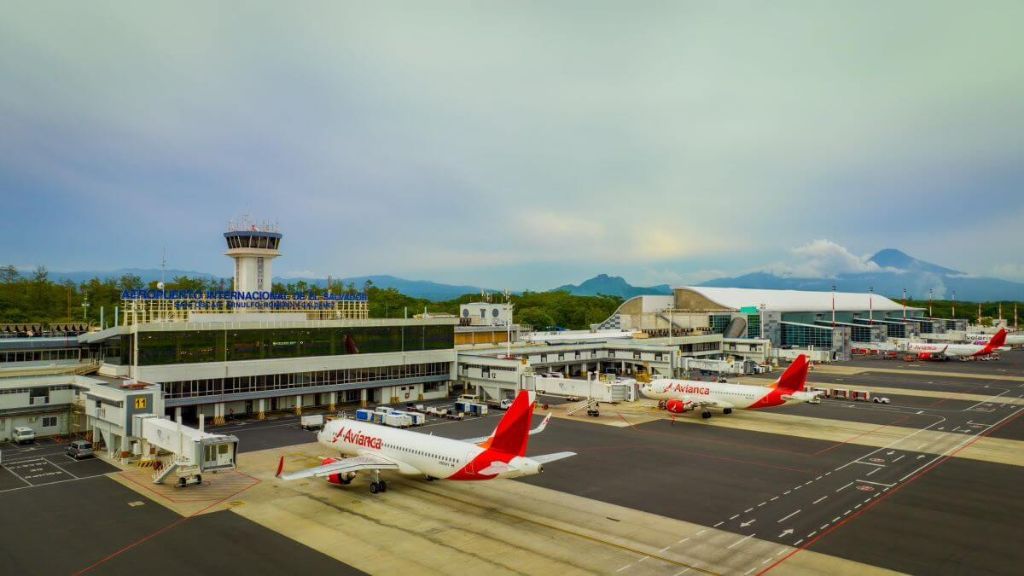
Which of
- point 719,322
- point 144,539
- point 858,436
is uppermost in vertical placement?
point 719,322

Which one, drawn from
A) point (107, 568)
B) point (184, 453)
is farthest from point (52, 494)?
point (107, 568)

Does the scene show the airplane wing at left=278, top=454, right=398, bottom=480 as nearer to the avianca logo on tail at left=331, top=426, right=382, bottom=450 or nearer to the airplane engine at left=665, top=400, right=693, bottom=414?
the avianca logo on tail at left=331, top=426, right=382, bottom=450

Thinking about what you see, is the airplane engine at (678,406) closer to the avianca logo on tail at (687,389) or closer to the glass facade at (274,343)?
the avianca logo on tail at (687,389)

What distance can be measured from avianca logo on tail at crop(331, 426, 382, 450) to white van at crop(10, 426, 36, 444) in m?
32.7

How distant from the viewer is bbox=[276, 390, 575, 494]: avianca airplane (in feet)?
128

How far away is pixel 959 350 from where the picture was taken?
144 meters

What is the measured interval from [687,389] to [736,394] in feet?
19.2

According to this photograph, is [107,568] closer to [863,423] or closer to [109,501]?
[109,501]

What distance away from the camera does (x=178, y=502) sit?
1601 inches

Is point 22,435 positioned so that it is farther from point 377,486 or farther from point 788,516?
point 788,516

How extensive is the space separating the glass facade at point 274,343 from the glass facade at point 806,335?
100273 millimetres

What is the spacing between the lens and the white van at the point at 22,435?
58.1 m

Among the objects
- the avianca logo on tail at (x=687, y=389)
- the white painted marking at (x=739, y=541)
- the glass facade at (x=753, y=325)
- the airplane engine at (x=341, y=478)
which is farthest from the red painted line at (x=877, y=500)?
the glass facade at (x=753, y=325)

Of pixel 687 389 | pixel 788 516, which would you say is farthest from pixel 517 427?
pixel 687 389
